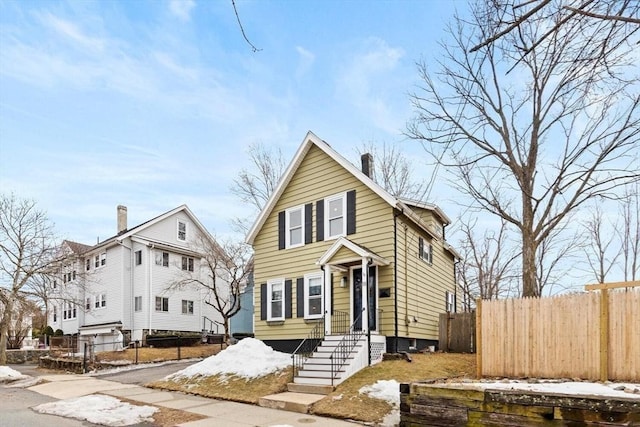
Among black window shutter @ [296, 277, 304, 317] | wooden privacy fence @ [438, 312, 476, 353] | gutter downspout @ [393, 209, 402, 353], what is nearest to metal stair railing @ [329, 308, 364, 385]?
gutter downspout @ [393, 209, 402, 353]

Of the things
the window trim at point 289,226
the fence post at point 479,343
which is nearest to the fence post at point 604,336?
the fence post at point 479,343

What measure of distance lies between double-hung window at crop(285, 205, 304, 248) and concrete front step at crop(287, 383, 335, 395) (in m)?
5.95

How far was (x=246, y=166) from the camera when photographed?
1245 inches

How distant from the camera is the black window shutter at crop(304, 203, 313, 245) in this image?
54.4ft

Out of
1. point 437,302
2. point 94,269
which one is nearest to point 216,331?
point 94,269

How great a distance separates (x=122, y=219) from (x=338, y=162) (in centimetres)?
2080

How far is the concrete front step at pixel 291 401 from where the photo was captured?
998 cm

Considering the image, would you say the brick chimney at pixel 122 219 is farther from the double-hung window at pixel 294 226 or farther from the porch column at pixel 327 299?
the porch column at pixel 327 299

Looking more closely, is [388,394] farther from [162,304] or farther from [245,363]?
[162,304]

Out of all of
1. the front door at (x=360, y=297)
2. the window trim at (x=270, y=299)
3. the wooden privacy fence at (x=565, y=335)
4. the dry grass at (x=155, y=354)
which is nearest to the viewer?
the wooden privacy fence at (x=565, y=335)

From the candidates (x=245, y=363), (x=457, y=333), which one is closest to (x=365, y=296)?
(x=245, y=363)

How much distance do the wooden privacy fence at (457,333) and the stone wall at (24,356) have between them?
20467mm

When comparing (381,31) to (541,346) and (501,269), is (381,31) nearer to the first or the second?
(541,346)

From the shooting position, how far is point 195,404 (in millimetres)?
10922
